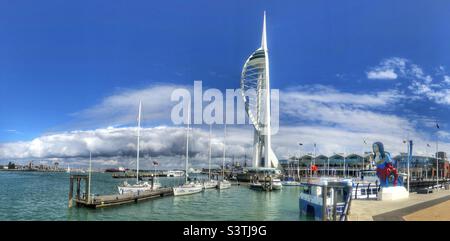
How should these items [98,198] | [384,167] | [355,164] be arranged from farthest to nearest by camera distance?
[355,164]
[98,198]
[384,167]

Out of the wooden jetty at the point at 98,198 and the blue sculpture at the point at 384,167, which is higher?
the blue sculpture at the point at 384,167

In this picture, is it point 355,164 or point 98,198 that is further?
point 355,164

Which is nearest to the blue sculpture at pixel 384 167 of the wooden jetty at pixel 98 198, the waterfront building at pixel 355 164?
the wooden jetty at pixel 98 198

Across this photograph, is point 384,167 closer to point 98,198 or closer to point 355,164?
point 98,198

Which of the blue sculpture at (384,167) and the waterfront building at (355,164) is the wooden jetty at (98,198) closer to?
the blue sculpture at (384,167)

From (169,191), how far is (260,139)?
4746 cm

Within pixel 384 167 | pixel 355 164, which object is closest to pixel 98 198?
pixel 384 167

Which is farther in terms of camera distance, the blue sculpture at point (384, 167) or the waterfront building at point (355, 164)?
the waterfront building at point (355, 164)

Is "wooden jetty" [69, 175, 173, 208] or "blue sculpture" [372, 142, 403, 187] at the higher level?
"blue sculpture" [372, 142, 403, 187]

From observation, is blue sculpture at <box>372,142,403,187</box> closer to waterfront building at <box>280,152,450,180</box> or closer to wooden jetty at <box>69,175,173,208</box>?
wooden jetty at <box>69,175,173,208</box>

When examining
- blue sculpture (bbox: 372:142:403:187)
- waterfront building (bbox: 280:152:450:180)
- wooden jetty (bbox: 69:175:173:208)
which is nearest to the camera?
blue sculpture (bbox: 372:142:403:187)

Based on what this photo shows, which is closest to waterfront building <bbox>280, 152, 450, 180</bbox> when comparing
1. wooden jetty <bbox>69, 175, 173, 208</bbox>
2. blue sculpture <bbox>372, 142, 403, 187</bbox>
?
wooden jetty <bbox>69, 175, 173, 208</bbox>

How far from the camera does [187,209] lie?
35219 mm
